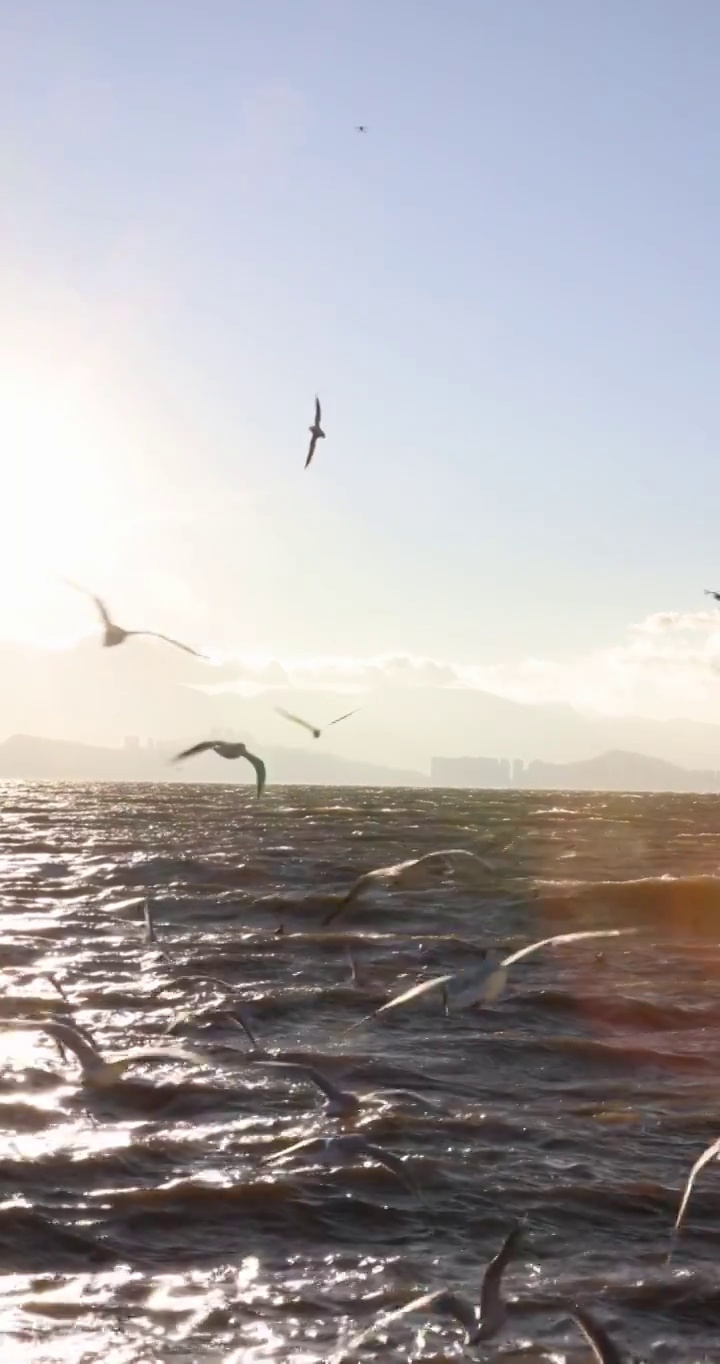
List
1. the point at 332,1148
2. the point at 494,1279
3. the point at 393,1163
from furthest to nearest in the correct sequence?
the point at 332,1148
the point at 393,1163
the point at 494,1279

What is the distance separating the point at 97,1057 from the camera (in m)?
9.71

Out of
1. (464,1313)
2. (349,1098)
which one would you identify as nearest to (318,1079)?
(464,1313)

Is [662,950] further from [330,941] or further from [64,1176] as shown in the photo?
[64,1176]

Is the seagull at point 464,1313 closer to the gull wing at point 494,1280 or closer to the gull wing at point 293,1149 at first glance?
the gull wing at point 494,1280

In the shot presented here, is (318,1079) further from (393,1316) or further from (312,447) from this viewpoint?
(312,447)

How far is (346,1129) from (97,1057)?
199 centimetres

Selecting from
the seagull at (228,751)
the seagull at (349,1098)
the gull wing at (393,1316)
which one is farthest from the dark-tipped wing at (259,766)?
the gull wing at (393,1316)

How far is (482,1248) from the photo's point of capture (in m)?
7.31

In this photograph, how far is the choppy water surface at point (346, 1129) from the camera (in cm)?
638

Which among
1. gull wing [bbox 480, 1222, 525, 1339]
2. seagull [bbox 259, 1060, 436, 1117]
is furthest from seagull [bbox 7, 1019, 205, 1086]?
gull wing [bbox 480, 1222, 525, 1339]

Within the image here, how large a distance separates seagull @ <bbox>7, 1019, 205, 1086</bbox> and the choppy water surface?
13 centimetres

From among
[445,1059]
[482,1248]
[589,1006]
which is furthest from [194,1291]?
[589,1006]

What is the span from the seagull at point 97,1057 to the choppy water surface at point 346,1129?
130 millimetres

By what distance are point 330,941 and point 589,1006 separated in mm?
5217
